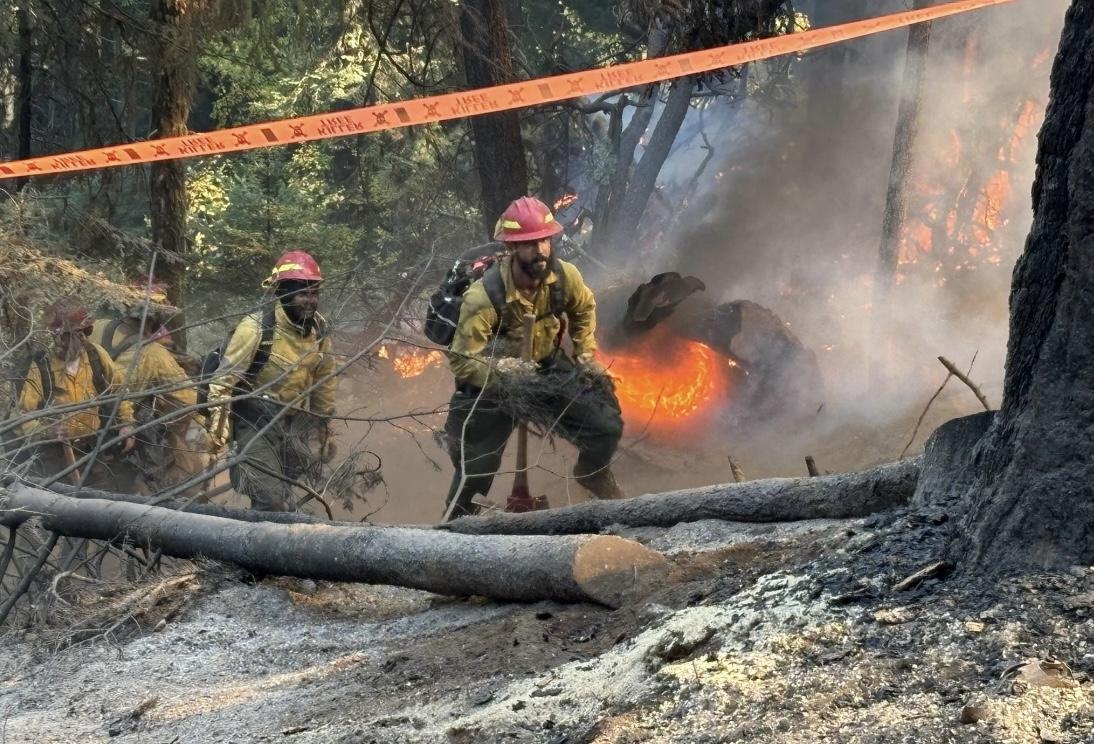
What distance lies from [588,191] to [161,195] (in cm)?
1136

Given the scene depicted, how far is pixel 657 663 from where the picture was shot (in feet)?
9.45

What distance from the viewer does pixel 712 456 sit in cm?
1342

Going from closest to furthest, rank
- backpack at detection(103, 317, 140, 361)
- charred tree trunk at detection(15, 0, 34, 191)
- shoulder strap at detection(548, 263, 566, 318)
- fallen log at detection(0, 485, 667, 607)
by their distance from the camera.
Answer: fallen log at detection(0, 485, 667, 607), shoulder strap at detection(548, 263, 566, 318), backpack at detection(103, 317, 140, 361), charred tree trunk at detection(15, 0, 34, 191)

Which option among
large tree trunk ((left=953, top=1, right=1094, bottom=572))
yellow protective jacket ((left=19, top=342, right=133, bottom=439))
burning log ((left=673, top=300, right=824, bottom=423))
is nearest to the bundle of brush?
yellow protective jacket ((left=19, top=342, right=133, bottom=439))

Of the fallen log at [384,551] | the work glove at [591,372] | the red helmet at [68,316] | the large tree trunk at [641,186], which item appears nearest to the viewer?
the fallen log at [384,551]

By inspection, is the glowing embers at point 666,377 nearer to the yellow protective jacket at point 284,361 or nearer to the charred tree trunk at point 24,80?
the yellow protective jacket at point 284,361

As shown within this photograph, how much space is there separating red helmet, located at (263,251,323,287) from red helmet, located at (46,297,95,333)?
1.13 meters

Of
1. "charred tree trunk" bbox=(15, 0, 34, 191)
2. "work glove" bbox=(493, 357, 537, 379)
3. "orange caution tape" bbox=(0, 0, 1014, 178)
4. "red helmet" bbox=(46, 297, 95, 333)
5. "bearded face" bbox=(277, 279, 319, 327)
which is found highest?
"charred tree trunk" bbox=(15, 0, 34, 191)

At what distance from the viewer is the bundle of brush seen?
24.0 feet

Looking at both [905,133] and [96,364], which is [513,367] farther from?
[905,133]

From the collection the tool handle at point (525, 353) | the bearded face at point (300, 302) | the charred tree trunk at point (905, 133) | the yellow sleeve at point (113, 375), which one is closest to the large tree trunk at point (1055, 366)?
the tool handle at point (525, 353)

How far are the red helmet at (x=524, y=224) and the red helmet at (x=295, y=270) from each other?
1231 mm

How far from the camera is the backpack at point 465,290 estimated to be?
758 centimetres

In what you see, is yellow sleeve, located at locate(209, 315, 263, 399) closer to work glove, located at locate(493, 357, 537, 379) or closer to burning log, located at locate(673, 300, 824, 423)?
work glove, located at locate(493, 357, 537, 379)
